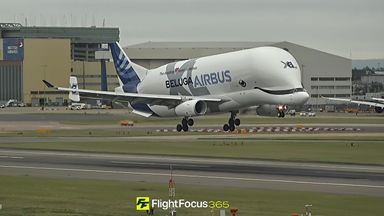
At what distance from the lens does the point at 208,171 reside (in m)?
51.9

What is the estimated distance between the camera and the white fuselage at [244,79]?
70.1m

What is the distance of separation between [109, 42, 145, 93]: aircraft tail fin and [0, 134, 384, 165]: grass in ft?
19.1

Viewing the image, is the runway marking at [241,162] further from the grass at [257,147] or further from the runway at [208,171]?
the grass at [257,147]

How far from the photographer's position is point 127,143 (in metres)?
77.1

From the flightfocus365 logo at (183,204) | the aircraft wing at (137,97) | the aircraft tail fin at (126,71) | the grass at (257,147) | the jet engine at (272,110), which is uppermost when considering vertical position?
the aircraft tail fin at (126,71)

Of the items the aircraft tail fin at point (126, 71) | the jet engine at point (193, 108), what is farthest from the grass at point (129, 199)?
the aircraft tail fin at point (126, 71)

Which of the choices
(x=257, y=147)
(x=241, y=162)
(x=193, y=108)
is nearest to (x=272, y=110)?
(x=257, y=147)

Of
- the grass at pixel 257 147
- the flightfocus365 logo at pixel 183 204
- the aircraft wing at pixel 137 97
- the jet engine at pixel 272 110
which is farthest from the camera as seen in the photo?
the aircraft wing at pixel 137 97

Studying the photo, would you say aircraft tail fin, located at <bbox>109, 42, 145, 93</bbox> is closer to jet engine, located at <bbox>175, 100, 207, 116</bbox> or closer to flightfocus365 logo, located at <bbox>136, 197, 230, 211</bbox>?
jet engine, located at <bbox>175, 100, 207, 116</bbox>

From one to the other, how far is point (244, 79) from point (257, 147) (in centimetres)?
550

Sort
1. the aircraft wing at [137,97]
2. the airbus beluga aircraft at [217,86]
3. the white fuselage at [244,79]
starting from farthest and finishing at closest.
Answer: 1. the aircraft wing at [137,97]
2. the airbus beluga aircraft at [217,86]
3. the white fuselage at [244,79]

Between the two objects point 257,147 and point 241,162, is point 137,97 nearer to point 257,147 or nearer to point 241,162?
point 257,147

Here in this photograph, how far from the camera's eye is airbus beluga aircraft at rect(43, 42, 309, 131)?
2766 inches

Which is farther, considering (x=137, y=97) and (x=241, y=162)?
(x=137, y=97)
